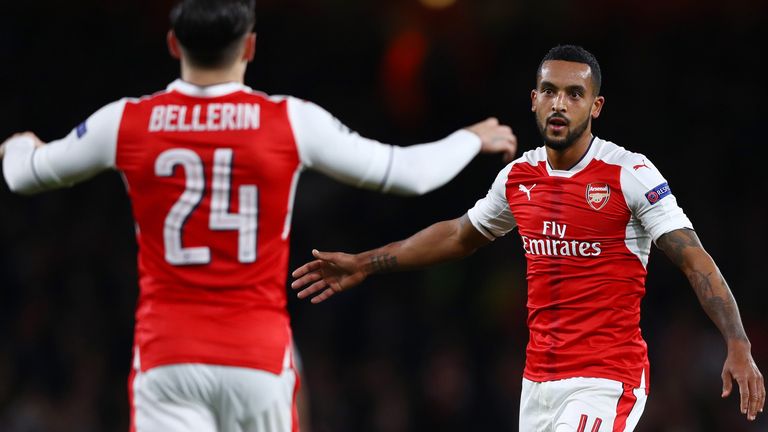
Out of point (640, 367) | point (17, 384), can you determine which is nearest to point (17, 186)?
point (640, 367)

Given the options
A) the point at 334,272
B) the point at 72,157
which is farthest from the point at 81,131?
the point at 334,272

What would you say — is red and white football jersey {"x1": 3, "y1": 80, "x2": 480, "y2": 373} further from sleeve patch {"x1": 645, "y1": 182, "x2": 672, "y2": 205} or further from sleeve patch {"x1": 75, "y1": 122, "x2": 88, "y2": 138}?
sleeve patch {"x1": 645, "y1": 182, "x2": 672, "y2": 205}

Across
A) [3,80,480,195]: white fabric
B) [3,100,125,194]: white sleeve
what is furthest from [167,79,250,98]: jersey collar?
[3,100,125,194]: white sleeve

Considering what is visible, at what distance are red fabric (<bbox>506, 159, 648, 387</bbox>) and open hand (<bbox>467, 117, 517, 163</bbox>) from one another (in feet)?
3.27

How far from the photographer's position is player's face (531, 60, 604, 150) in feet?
18.0

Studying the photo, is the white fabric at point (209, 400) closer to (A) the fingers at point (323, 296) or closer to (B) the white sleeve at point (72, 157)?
(B) the white sleeve at point (72, 157)

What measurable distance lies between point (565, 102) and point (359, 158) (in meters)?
1.85

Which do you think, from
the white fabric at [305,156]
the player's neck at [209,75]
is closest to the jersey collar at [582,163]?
the white fabric at [305,156]

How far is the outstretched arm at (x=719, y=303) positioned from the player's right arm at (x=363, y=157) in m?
1.42

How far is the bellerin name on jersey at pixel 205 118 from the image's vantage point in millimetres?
3869

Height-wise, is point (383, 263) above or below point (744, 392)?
above

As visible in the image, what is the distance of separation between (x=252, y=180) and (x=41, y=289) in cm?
959

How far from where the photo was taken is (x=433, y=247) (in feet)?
19.7

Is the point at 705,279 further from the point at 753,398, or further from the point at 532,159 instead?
the point at 532,159
